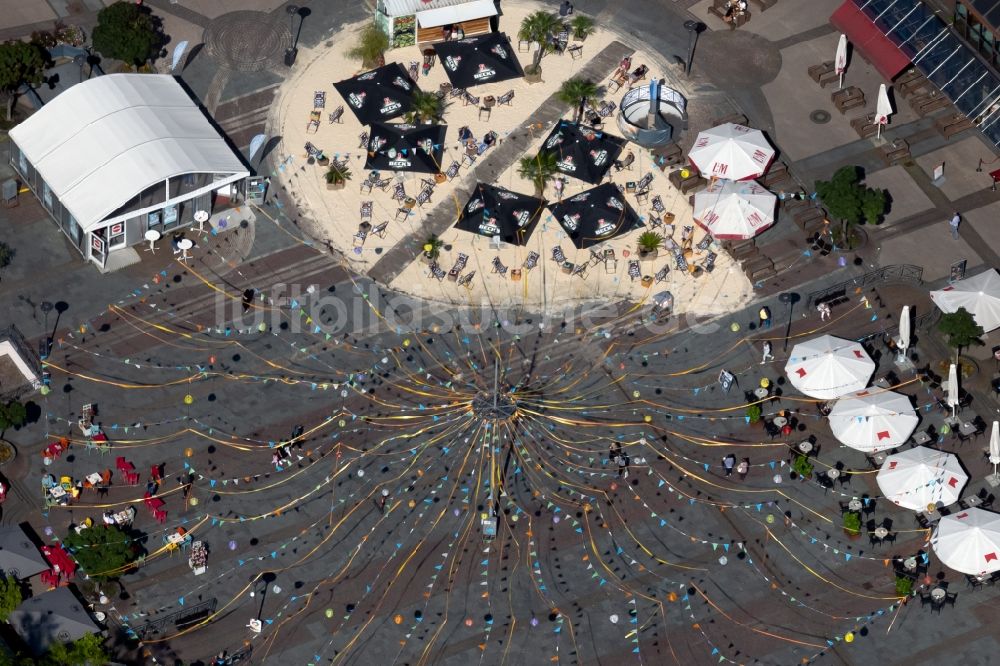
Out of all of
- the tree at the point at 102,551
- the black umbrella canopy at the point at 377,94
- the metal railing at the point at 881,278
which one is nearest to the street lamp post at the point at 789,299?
the metal railing at the point at 881,278

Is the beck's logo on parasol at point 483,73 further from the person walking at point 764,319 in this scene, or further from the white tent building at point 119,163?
the person walking at point 764,319

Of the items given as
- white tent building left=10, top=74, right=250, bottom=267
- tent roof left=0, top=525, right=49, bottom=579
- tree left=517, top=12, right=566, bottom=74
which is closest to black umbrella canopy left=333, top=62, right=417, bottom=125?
tree left=517, top=12, right=566, bottom=74

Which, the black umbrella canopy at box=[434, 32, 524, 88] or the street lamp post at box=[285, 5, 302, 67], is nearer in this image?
the black umbrella canopy at box=[434, 32, 524, 88]

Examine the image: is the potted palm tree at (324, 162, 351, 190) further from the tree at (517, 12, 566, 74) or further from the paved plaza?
the tree at (517, 12, 566, 74)

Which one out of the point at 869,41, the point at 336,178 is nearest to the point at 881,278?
the point at 869,41

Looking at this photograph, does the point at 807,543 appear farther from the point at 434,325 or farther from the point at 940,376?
the point at 434,325

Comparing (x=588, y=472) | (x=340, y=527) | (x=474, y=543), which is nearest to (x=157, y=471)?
(x=340, y=527)
